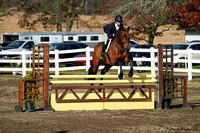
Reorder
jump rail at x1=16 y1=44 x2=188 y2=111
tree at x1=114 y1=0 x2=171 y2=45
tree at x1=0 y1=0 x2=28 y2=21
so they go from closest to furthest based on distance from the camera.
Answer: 1. jump rail at x1=16 y1=44 x2=188 y2=111
2. tree at x1=114 y1=0 x2=171 y2=45
3. tree at x1=0 y1=0 x2=28 y2=21

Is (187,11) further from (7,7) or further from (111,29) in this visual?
(111,29)

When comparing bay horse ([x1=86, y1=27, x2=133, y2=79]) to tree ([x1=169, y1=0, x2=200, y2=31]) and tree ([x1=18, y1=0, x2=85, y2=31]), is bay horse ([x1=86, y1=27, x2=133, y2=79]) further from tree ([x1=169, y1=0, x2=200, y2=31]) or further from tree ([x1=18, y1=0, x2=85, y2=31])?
tree ([x1=18, y1=0, x2=85, y2=31])

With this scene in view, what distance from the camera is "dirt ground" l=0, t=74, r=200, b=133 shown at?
7348 mm

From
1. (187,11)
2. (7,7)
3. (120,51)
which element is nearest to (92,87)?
(120,51)

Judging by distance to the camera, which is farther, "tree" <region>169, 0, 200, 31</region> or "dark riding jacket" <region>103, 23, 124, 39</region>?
"tree" <region>169, 0, 200, 31</region>

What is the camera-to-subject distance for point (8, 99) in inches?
483

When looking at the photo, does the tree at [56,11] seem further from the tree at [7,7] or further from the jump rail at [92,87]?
the jump rail at [92,87]

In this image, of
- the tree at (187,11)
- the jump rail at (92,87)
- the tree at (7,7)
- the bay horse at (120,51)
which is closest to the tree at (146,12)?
the tree at (187,11)

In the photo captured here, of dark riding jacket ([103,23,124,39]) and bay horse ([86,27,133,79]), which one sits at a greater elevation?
dark riding jacket ([103,23,124,39])

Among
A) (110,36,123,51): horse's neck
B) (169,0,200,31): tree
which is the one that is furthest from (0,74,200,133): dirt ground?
(169,0,200,31): tree

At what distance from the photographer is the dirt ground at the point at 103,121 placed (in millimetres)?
7348

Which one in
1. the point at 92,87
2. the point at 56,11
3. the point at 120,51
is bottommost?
the point at 92,87

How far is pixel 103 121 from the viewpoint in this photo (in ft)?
26.8

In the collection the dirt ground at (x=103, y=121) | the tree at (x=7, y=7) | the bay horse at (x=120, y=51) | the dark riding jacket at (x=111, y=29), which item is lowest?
the dirt ground at (x=103, y=121)
